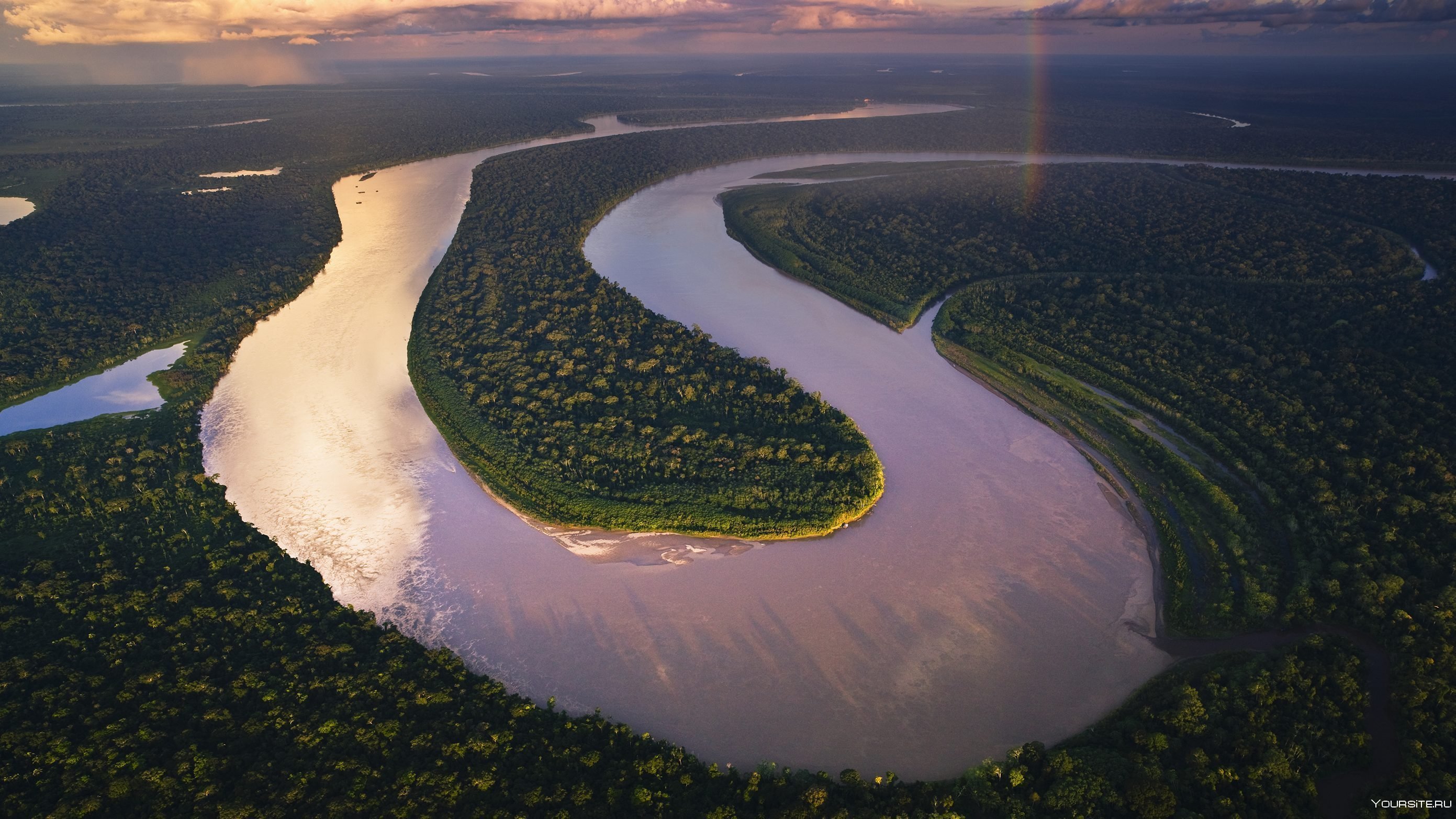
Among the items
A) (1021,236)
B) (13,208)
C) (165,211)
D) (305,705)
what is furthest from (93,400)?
(1021,236)

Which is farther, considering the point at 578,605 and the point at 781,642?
the point at 578,605

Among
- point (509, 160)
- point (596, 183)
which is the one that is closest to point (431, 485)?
point (596, 183)

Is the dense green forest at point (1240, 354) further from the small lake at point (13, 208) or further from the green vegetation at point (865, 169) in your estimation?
the small lake at point (13, 208)

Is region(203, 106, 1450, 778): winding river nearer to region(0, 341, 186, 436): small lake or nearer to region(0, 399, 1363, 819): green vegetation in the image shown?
region(0, 399, 1363, 819): green vegetation

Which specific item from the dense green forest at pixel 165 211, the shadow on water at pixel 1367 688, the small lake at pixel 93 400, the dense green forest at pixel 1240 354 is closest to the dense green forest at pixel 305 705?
the shadow on water at pixel 1367 688

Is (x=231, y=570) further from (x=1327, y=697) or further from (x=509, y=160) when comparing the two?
(x=509, y=160)

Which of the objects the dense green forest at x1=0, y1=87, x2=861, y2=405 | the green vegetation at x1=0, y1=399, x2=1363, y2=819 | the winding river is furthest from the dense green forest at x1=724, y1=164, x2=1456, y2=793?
the dense green forest at x1=0, y1=87, x2=861, y2=405

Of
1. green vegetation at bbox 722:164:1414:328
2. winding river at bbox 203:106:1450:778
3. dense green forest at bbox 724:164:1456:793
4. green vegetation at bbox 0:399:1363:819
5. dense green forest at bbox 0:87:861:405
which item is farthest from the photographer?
green vegetation at bbox 722:164:1414:328
